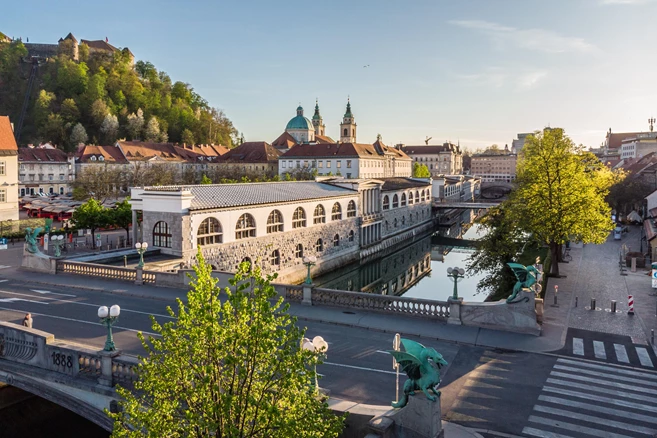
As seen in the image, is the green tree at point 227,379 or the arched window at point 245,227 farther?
the arched window at point 245,227

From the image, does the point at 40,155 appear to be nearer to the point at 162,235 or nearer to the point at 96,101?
the point at 96,101

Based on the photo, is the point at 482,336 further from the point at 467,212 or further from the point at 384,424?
the point at 467,212

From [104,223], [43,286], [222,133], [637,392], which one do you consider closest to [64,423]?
[43,286]

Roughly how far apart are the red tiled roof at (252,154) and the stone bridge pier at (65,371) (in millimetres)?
97075

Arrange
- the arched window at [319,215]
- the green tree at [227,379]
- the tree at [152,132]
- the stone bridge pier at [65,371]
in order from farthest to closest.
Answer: the tree at [152,132] < the arched window at [319,215] < the stone bridge pier at [65,371] < the green tree at [227,379]

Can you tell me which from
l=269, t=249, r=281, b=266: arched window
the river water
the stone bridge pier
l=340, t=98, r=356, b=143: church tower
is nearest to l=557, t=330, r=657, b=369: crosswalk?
the stone bridge pier

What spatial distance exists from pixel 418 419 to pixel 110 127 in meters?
122

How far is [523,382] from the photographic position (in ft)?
50.3

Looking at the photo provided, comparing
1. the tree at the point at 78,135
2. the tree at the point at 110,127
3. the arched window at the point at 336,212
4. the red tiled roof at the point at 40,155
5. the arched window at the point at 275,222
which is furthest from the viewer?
the tree at the point at 110,127

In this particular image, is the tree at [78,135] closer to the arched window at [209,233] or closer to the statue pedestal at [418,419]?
the arched window at [209,233]

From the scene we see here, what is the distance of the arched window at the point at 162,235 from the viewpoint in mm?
34188

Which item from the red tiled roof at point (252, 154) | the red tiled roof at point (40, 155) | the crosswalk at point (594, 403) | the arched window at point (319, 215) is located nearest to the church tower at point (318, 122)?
the red tiled roof at point (252, 154)

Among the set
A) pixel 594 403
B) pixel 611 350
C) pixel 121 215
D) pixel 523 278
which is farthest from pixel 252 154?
pixel 594 403

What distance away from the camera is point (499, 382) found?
50.2 ft
